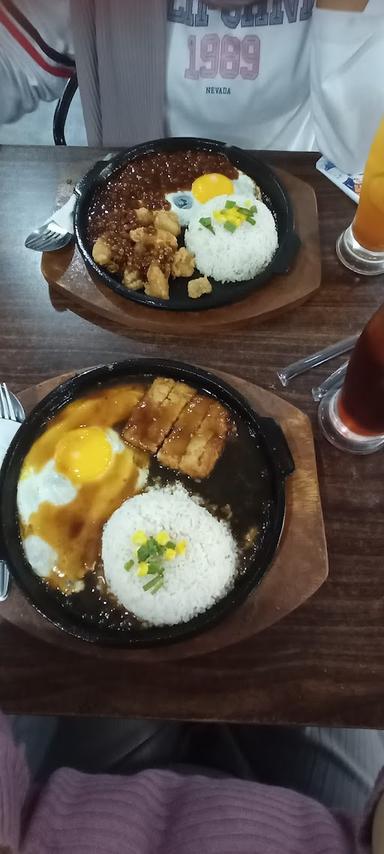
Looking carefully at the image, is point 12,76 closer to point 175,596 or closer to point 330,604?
point 175,596

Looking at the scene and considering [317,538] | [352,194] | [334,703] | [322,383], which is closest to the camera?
[334,703]

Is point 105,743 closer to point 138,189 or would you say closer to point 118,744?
point 118,744

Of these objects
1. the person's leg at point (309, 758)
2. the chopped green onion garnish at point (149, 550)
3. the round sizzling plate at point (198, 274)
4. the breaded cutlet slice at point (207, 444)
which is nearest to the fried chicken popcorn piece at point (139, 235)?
the round sizzling plate at point (198, 274)

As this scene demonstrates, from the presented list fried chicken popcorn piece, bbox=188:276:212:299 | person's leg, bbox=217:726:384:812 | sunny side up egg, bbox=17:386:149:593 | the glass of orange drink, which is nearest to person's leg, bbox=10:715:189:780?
person's leg, bbox=217:726:384:812

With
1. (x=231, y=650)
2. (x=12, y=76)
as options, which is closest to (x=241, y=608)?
(x=231, y=650)

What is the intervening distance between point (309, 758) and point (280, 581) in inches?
22.2

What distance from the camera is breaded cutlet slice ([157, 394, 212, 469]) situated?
126 cm

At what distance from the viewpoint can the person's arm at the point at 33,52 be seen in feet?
5.81

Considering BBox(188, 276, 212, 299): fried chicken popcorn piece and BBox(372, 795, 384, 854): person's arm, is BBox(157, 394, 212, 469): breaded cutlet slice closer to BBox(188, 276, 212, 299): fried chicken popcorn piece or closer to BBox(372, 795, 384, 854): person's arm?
BBox(188, 276, 212, 299): fried chicken popcorn piece

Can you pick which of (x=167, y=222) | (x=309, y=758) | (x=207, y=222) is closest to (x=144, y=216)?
(x=167, y=222)

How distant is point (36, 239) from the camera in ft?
4.93

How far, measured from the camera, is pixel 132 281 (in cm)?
147

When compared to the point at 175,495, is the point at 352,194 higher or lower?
higher

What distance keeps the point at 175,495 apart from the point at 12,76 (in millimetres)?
1599
